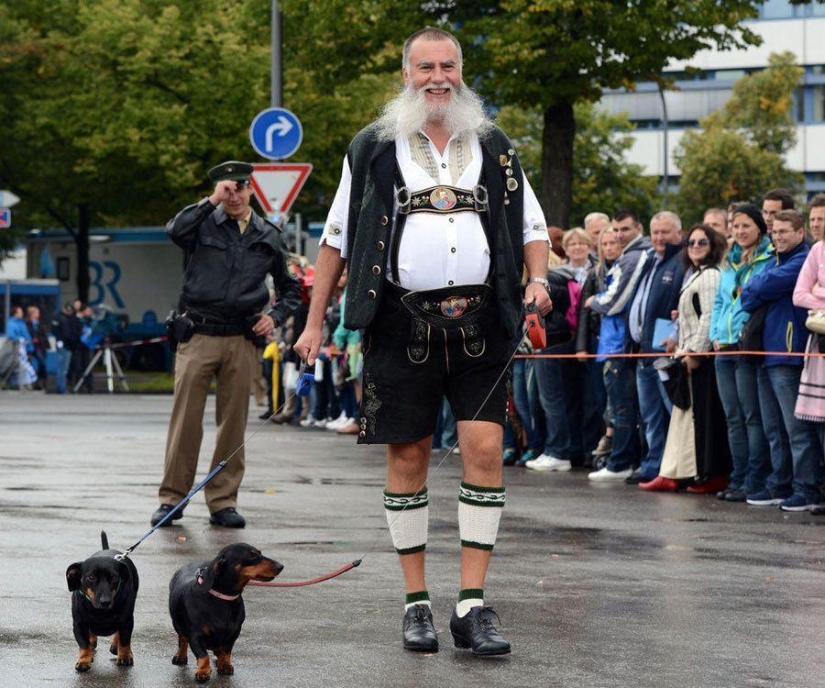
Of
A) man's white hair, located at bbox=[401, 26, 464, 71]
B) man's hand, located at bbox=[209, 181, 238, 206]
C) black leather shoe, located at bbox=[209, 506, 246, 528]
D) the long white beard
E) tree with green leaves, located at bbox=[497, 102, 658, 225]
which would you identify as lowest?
black leather shoe, located at bbox=[209, 506, 246, 528]

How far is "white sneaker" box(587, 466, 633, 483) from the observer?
45.1ft

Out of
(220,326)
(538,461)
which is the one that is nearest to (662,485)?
(538,461)

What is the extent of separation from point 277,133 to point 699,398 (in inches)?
404

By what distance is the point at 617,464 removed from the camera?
13930mm

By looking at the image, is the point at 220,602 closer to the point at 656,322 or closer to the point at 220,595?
the point at 220,595

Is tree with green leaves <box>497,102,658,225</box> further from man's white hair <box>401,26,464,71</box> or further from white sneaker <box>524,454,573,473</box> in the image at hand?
man's white hair <box>401,26,464,71</box>

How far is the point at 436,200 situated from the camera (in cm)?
622

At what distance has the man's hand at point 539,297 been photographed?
248 inches

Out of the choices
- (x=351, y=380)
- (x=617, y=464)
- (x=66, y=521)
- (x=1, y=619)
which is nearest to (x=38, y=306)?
(x=351, y=380)

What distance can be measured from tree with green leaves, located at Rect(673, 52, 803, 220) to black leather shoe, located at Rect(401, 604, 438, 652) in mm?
55438

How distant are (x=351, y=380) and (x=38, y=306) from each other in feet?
75.2

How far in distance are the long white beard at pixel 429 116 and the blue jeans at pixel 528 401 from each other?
867cm

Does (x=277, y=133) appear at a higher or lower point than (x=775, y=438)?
higher

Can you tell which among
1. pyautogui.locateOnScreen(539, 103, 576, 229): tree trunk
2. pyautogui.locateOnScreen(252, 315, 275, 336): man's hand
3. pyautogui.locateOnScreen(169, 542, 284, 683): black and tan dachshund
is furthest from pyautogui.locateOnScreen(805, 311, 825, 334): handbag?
pyautogui.locateOnScreen(539, 103, 576, 229): tree trunk
